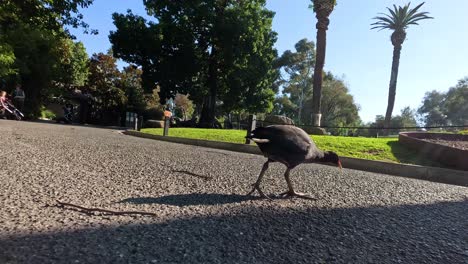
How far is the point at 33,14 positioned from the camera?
43.0ft

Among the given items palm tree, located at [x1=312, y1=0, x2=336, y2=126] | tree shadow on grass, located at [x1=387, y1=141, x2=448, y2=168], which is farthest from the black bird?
palm tree, located at [x1=312, y1=0, x2=336, y2=126]

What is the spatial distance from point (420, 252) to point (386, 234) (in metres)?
0.41

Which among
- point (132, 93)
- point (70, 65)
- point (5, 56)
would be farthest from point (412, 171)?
point (70, 65)

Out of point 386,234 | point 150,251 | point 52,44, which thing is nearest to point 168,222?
point 150,251

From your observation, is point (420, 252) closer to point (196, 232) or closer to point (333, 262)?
point (333, 262)

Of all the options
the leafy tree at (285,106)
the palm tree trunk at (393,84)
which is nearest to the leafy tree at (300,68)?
the leafy tree at (285,106)

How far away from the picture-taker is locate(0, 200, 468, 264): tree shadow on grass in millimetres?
2508

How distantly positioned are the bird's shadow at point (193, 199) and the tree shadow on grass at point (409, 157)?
7.23 m

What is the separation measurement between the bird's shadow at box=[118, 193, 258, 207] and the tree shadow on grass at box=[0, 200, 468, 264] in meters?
0.42

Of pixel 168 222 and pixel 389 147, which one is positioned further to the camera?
pixel 389 147

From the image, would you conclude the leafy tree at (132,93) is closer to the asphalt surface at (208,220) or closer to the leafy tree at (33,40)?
the leafy tree at (33,40)

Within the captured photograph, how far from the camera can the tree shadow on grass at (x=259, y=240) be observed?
2508 mm

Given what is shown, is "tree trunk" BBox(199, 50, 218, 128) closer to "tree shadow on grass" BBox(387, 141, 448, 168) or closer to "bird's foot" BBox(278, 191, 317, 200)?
"tree shadow on grass" BBox(387, 141, 448, 168)

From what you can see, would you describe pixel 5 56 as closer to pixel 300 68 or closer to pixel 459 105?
pixel 300 68
